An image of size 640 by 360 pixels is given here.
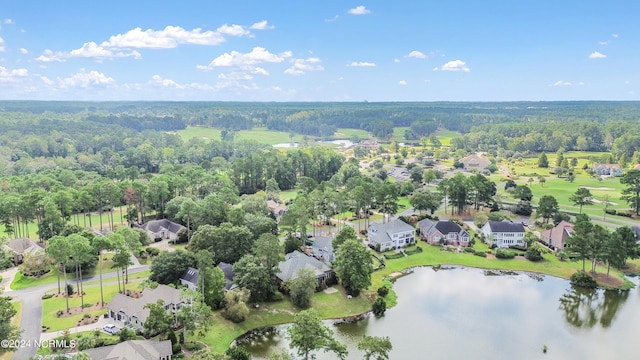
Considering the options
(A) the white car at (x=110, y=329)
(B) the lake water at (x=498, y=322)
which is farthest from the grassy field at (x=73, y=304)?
(B) the lake water at (x=498, y=322)

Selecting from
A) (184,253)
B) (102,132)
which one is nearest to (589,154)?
(184,253)

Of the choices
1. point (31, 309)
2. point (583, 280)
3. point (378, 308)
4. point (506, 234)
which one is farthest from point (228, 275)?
point (583, 280)

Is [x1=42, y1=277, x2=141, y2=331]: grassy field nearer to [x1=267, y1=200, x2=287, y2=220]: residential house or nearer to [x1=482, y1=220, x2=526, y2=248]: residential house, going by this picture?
[x1=267, y1=200, x2=287, y2=220]: residential house

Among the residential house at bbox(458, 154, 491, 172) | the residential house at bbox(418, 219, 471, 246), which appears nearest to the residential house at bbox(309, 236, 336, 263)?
the residential house at bbox(418, 219, 471, 246)

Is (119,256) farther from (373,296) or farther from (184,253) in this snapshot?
(373,296)

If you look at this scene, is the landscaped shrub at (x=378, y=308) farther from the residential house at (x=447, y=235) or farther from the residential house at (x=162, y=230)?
the residential house at (x=162, y=230)

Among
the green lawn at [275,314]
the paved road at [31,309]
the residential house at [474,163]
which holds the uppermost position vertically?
the residential house at [474,163]

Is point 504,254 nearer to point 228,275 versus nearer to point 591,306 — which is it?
point 591,306
